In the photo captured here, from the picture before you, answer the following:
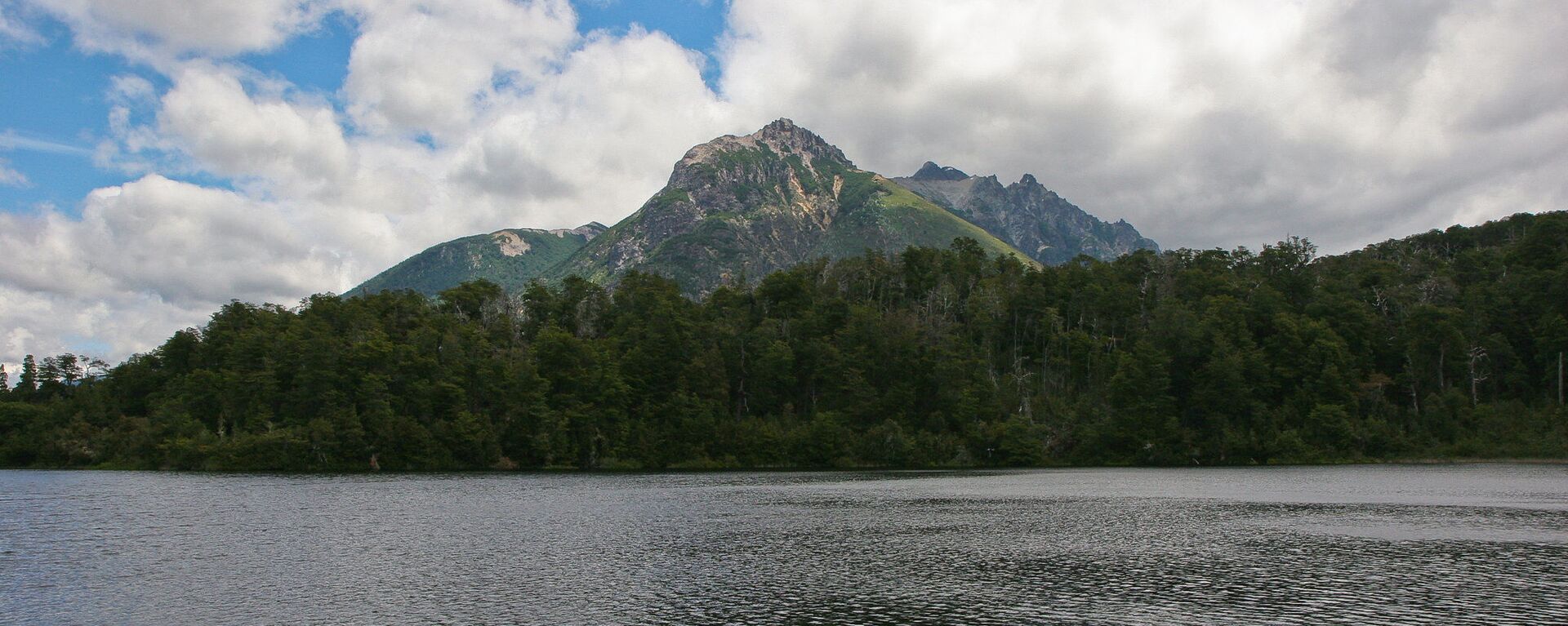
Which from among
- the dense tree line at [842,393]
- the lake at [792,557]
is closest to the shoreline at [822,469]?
the dense tree line at [842,393]

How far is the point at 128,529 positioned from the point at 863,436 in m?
129

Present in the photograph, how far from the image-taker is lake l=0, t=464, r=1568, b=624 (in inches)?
1612

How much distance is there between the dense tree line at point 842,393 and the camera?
16425 centimetres

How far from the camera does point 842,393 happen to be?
190m

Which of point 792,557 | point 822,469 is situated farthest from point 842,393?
point 792,557

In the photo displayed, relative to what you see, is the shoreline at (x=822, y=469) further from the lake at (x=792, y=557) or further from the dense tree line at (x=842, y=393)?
the lake at (x=792, y=557)

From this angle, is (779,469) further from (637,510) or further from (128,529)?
(128,529)

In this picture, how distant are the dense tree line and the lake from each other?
62.0 meters

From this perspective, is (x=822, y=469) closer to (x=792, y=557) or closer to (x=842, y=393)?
(x=842, y=393)

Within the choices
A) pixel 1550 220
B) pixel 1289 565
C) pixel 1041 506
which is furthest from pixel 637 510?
pixel 1550 220

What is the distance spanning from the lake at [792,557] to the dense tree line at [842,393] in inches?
2440

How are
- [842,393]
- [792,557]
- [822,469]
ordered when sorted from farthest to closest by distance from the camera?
[842,393], [822,469], [792,557]

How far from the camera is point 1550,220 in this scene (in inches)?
7741

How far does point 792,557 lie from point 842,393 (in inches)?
5248
